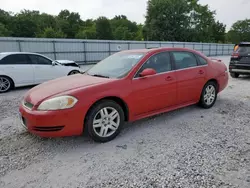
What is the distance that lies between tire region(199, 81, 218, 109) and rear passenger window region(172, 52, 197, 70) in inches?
26.3

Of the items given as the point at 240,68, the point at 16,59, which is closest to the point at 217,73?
the point at 240,68

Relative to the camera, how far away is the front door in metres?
3.44

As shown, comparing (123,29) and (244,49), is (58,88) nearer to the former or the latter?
(244,49)

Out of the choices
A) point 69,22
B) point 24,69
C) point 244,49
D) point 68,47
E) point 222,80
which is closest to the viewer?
point 222,80

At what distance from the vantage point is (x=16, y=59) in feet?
23.4

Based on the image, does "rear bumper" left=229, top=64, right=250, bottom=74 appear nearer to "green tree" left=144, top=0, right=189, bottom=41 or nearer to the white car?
the white car

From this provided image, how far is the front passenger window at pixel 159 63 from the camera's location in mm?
3678

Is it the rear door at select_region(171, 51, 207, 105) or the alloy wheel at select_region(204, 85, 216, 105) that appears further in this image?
the alloy wheel at select_region(204, 85, 216, 105)

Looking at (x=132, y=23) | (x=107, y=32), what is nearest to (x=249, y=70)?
(x=107, y=32)

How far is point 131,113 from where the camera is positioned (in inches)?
134

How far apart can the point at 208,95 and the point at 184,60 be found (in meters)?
1.11

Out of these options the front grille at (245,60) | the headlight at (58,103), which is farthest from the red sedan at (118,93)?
the front grille at (245,60)

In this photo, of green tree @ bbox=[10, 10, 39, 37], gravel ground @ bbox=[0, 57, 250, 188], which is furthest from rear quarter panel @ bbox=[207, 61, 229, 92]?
green tree @ bbox=[10, 10, 39, 37]

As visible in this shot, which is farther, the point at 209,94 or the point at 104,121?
the point at 209,94
